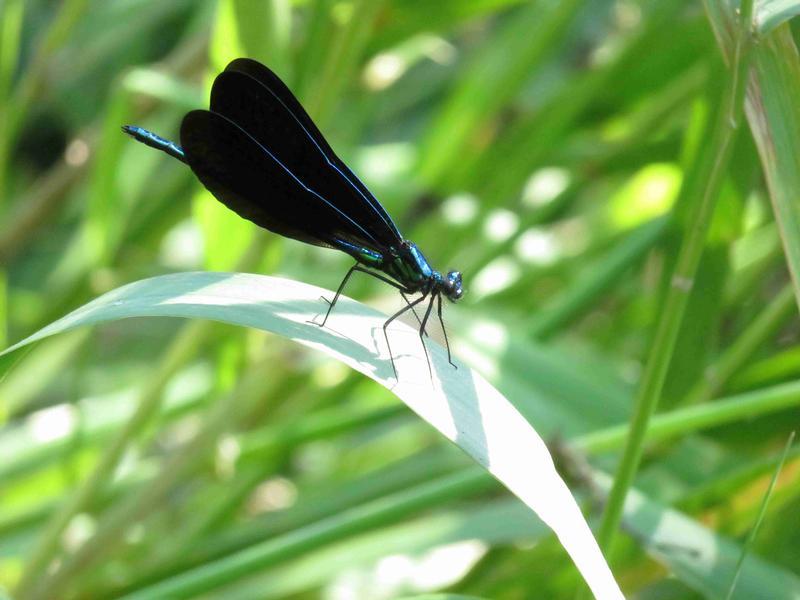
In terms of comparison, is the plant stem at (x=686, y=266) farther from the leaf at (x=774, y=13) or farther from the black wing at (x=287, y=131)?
the black wing at (x=287, y=131)

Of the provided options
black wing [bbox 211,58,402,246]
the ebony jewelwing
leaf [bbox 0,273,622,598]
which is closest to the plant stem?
leaf [bbox 0,273,622,598]

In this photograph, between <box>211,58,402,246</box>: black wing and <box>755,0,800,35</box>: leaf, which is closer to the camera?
<box>755,0,800,35</box>: leaf

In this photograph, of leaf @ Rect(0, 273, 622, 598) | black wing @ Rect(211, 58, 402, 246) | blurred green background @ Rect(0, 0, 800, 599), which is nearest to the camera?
leaf @ Rect(0, 273, 622, 598)

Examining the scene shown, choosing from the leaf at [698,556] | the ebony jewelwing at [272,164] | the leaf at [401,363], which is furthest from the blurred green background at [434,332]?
the leaf at [401,363]

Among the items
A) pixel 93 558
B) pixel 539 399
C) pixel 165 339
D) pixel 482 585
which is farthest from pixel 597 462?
pixel 165 339

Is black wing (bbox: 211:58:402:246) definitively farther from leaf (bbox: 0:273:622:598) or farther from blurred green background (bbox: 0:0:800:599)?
leaf (bbox: 0:273:622:598)

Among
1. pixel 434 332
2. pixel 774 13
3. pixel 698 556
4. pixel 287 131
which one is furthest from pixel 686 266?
pixel 434 332
